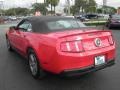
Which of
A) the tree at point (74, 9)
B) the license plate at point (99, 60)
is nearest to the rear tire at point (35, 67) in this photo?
the license plate at point (99, 60)

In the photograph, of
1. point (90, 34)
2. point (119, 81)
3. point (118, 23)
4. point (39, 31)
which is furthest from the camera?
point (118, 23)

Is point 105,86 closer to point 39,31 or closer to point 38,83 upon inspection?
point 38,83

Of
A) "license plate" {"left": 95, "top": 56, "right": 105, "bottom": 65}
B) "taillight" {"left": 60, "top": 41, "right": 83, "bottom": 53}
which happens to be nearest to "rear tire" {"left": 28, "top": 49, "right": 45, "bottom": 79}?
"taillight" {"left": 60, "top": 41, "right": 83, "bottom": 53}

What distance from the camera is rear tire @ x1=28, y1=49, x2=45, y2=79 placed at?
17.8 feet

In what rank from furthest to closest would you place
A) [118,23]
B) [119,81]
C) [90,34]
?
[118,23], [119,81], [90,34]

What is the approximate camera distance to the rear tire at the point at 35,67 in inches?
214

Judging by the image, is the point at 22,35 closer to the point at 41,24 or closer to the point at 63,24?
the point at 41,24

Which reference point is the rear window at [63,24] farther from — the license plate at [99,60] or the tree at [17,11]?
the tree at [17,11]

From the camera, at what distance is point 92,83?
5223mm

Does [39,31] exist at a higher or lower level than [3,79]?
higher

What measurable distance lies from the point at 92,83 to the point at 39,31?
5.68 ft

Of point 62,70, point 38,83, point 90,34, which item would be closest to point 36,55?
point 38,83

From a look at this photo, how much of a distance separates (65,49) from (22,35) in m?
2.19

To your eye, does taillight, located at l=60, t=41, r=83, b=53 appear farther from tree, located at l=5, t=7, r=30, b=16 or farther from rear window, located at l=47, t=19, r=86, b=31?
tree, located at l=5, t=7, r=30, b=16
